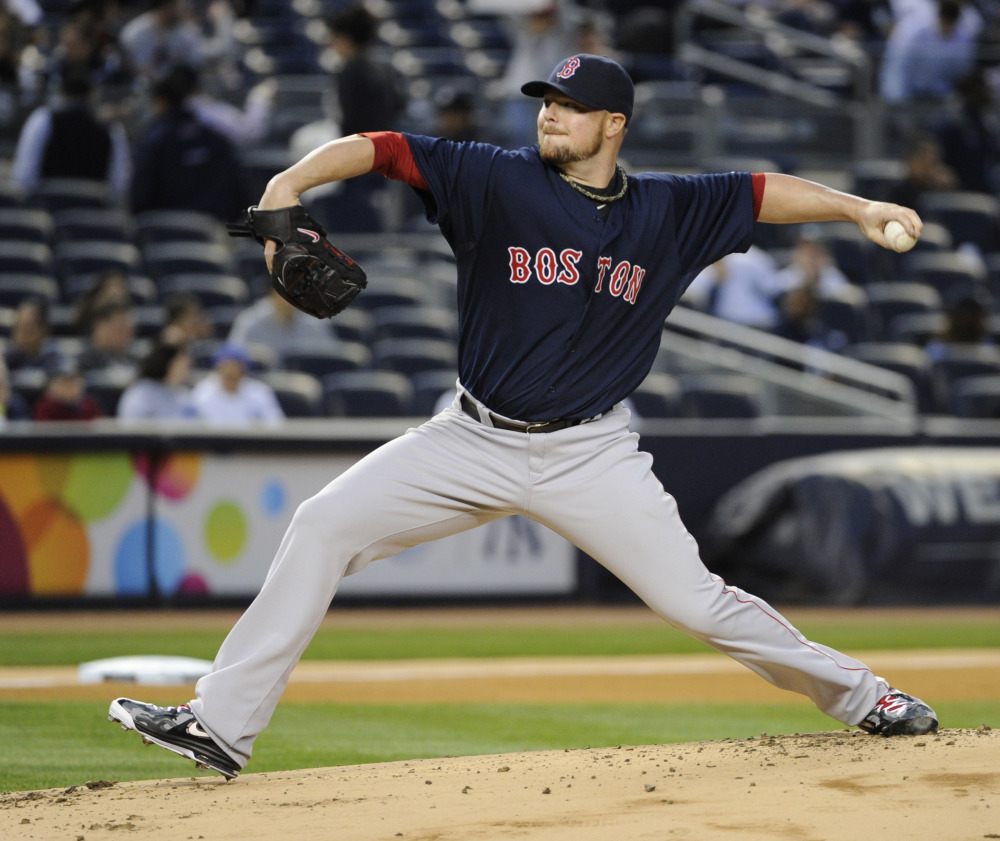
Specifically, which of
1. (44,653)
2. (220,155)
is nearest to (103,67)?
(220,155)

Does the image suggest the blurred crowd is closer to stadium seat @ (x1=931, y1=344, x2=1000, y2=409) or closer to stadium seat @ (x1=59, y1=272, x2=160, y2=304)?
stadium seat @ (x1=59, y1=272, x2=160, y2=304)

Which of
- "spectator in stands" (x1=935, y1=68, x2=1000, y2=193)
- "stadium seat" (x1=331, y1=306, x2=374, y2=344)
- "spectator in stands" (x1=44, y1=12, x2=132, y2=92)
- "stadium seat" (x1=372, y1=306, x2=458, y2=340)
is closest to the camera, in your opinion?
"stadium seat" (x1=331, y1=306, x2=374, y2=344)

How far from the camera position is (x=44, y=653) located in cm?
803

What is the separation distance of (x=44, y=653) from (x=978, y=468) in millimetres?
6348

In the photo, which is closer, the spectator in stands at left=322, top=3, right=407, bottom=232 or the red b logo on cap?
the red b logo on cap

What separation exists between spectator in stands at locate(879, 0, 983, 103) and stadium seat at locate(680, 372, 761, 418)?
504 cm

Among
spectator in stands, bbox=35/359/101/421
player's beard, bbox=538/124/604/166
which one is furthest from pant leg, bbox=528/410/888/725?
spectator in stands, bbox=35/359/101/421

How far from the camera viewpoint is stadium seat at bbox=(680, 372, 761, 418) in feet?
36.5

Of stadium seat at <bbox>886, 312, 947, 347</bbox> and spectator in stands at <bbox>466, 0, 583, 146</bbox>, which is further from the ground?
spectator in stands at <bbox>466, 0, 583, 146</bbox>

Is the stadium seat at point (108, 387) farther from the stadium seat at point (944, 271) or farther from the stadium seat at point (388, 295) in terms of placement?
the stadium seat at point (944, 271)

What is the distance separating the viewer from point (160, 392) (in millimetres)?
A: 9773

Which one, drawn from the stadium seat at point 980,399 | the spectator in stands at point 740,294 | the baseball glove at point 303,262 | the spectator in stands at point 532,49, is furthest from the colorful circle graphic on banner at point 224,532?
the baseball glove at point 303,262

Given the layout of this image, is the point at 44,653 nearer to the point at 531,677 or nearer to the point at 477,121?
the point at 531,677

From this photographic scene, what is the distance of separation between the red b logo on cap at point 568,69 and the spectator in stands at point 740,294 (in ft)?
25.7
